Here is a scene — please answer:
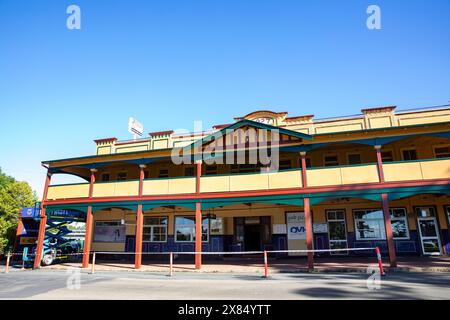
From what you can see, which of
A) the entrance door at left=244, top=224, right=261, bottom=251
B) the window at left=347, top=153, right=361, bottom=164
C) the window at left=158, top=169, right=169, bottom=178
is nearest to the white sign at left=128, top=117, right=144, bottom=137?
the window at left=158, top=169, right=169, bottom=178

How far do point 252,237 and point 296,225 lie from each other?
3006mm

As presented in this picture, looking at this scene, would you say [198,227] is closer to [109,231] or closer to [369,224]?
[109,231]

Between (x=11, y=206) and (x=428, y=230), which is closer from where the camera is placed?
(x=428, y=230)

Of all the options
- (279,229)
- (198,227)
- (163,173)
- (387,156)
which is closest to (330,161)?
(387,156)

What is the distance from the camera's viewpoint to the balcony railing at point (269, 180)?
1362cm

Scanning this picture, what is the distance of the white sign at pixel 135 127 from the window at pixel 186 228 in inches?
330

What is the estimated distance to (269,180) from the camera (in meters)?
15.5

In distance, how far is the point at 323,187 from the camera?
1454 cm

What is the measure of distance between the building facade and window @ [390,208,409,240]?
51 millimetres

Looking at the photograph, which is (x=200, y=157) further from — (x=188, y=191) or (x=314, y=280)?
(x=314, y=280)

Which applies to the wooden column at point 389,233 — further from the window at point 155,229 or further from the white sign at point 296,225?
the window at point 155,229

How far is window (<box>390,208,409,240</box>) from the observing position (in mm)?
16766

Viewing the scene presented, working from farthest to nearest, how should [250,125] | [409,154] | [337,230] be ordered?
[337,230], [409,154], [250,125]

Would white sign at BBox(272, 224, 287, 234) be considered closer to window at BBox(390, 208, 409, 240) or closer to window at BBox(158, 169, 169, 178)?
window at BBox(390, 208, 409, 240)
